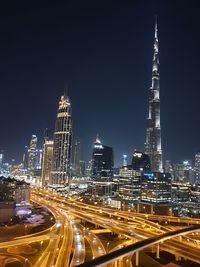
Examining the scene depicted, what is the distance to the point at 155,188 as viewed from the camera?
14450 cm

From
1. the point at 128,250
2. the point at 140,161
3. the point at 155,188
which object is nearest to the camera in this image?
the point at 128,250

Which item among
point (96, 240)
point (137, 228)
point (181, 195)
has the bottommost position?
point (181, 195)

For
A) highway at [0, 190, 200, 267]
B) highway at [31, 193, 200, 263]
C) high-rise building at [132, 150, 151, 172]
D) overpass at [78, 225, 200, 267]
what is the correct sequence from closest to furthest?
overpass at [78, 225, 200, 267]
highway at [0, 190, 200, 267]
highway at [31, 193, 200, 263]
high-rise building at [132, 150, 151, 172]

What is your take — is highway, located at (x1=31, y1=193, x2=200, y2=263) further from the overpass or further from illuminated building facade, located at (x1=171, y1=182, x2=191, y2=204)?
illuminated building facade, located at (x1=171, y1=182, x2=191, y2=204)

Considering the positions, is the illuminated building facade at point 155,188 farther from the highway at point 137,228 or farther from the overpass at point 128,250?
the overpass at point 128,250

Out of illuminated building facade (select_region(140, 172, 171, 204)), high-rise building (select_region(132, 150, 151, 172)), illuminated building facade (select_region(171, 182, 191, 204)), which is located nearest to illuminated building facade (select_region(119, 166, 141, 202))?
illuminated building facade (select_region(140, 172, 171, 204))

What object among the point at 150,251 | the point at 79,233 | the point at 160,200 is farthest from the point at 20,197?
the point at 160,200

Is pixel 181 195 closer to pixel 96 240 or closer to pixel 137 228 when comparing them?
pixel 137 228

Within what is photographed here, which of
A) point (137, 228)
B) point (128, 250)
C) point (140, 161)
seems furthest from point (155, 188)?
point (128, 250)

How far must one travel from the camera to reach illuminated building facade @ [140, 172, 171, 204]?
139 metres

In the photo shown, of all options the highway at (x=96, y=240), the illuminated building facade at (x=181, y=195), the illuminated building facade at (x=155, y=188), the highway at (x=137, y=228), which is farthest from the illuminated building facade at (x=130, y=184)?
the highway at (x=96, y=240)

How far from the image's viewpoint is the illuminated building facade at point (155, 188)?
5472 inches

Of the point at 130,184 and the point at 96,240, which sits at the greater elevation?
the point at 130,184

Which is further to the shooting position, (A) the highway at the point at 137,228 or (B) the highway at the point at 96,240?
(A) the highway at the point at 137,228
